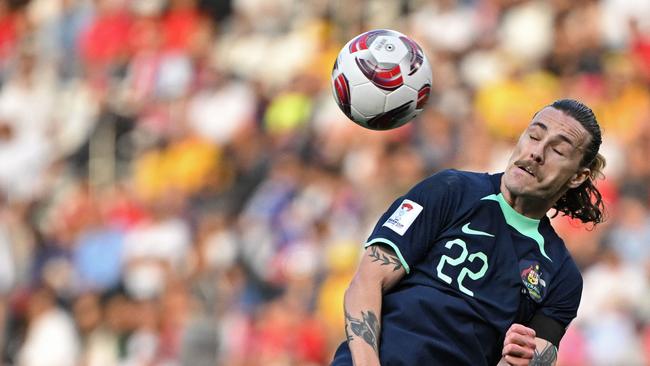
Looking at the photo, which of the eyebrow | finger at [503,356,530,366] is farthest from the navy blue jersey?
A: the eyebrow

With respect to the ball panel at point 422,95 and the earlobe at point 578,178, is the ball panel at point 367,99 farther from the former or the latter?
the earlobe at point 578,178

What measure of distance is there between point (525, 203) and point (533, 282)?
0.27 m

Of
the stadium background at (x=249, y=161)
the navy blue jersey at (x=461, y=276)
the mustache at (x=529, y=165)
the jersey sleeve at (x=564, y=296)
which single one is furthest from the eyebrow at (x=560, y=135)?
the stadium background at (x=249, y=161)

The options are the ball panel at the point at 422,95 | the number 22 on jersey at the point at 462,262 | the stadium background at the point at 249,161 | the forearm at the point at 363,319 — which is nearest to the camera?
the forearm at the point at 363,319

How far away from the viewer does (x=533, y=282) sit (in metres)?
4.30

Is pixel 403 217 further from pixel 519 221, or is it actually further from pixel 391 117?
pixel 391 117

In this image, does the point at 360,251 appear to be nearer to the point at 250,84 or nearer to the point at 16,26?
the point at 250,84

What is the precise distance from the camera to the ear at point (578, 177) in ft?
14.4

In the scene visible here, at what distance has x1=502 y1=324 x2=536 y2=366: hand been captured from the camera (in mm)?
4125

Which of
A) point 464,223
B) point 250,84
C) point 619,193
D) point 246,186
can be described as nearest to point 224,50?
point 250,84

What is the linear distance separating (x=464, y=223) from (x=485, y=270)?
0.56ft

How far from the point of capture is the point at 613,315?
29.1 feet

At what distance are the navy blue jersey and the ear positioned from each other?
19 cm

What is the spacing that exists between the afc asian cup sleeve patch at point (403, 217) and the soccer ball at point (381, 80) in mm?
759
